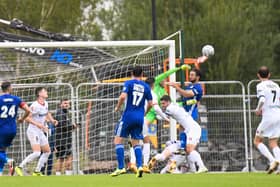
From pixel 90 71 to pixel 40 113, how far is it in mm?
3875

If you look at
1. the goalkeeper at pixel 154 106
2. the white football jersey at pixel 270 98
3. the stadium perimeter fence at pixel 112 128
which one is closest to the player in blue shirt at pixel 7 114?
the goalkeeper at pixel 154 106

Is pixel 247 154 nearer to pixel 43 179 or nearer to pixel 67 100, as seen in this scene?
pixel 67 100

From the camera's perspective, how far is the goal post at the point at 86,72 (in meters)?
24.6

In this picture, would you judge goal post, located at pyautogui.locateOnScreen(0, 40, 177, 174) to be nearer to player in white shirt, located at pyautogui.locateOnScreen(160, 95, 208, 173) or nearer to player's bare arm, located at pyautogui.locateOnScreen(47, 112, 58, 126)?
player in white shirt, located at pyautogui.locateOnScreen(160, 95, 208, 173)

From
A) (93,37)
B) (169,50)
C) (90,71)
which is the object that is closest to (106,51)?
(90,71)

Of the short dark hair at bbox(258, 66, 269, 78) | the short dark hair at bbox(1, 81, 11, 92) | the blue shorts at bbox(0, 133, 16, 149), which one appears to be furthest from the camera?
the blue shorts at bbox(0, 133, 16, 149)

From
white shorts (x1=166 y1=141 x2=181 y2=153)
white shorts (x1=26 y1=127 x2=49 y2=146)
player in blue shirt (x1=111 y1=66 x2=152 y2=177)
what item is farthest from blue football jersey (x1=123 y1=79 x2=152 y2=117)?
white shorts (x1=26 y1=127 x2=49 y2=146)

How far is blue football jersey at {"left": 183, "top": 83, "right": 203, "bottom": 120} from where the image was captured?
74.4ft

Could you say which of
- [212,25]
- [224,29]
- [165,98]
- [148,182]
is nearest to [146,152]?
[165,98]

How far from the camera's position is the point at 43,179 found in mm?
18422

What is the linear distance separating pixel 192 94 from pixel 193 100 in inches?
14.1

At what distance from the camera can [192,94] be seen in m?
22.7

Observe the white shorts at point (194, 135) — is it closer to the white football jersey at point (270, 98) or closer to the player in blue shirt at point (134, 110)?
the white football jersey at point (270, 98)

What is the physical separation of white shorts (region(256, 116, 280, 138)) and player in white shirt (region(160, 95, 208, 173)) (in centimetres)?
A: 198
